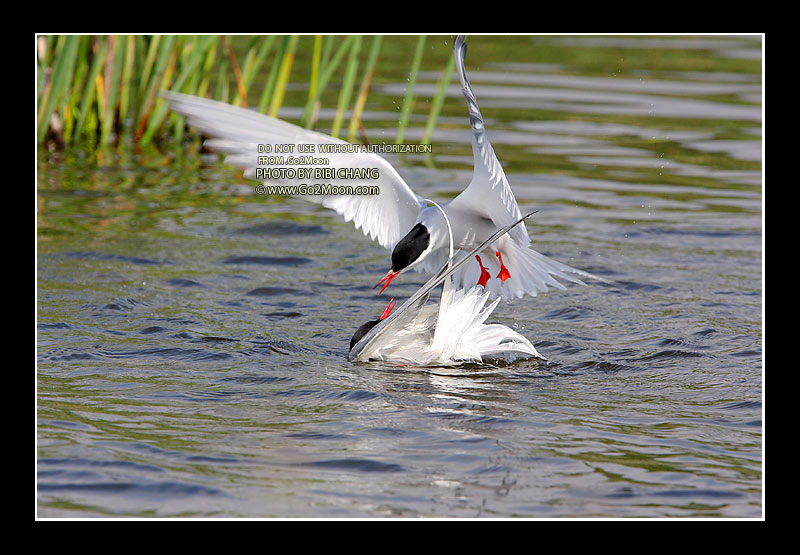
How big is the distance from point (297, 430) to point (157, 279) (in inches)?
112

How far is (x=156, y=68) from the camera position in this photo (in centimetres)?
945

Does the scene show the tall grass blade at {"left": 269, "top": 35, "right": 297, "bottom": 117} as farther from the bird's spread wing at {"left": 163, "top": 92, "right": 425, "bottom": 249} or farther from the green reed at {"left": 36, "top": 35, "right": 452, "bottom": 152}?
the bird's spread wing at {"left": 163, "top": 92, "right": 425, "bottom": 249}

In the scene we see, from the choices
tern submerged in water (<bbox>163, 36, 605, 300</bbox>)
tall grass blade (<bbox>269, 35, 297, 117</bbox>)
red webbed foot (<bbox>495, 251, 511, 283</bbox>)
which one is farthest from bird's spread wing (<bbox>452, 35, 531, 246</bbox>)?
tall grass blade (<bbox>269, 35, 297, 117</bbox>)

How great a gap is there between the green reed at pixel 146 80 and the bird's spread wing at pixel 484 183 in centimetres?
329

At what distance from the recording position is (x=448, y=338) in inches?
238

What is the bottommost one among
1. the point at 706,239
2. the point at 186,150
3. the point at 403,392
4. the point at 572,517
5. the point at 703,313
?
the point at 572,517

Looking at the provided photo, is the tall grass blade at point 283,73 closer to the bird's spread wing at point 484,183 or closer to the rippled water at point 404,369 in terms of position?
the rippled water at point 404,369

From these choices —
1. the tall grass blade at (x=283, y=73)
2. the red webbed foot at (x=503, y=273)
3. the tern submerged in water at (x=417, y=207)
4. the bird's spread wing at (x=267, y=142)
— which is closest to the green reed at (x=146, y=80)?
the tall grass blade at (x=283, y=73)

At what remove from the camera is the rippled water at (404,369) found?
4.36m

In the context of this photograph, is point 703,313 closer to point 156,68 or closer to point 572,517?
point 572,517

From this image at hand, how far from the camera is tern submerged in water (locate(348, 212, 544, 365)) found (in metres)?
5.98

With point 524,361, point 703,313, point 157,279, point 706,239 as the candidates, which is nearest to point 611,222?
point 706,239

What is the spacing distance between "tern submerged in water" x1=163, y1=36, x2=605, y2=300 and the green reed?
284 centimetres

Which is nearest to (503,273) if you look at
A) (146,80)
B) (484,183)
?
(484,183)
